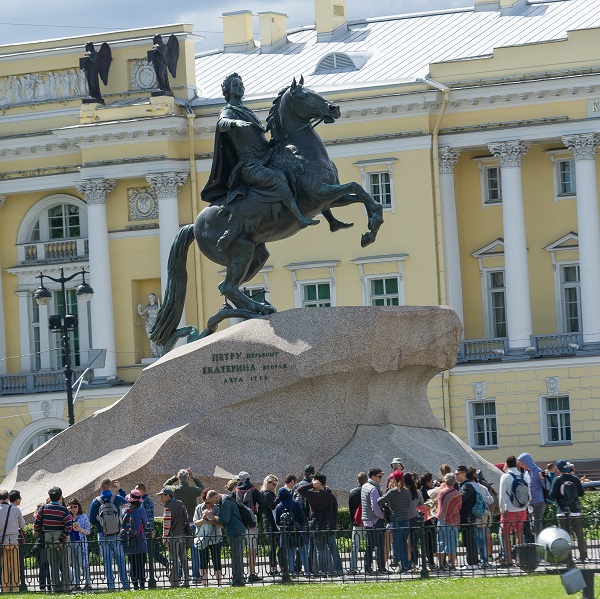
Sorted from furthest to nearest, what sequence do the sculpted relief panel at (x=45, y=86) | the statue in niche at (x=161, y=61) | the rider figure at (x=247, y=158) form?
the sculpted relief panel at (x=45, y=86) → the statue in niche at (x=161, y=61) → the rider figure at (x=247, y=158)

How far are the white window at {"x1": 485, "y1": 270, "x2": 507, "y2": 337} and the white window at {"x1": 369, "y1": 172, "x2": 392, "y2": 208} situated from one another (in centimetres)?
308

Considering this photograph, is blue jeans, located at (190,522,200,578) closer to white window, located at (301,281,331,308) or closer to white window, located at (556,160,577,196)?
white window, located at (556,160,577,196)

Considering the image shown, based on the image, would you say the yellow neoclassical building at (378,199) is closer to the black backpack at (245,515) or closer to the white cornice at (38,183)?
the white cornice at (38,183)

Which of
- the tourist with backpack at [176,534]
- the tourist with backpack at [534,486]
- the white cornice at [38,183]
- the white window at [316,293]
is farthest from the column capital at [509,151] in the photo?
the tourist with backpack at [176,534]

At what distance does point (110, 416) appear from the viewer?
1014 inches

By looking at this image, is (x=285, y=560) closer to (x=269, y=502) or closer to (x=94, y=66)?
(x=269, y=502)

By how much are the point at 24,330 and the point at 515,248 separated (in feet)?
46.1

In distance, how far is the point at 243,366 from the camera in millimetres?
25125

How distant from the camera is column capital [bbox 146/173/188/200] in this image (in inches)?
2259

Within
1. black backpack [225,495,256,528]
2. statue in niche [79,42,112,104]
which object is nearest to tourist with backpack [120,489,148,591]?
black backpack [225,495,256,528]

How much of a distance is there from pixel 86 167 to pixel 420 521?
1460 inches

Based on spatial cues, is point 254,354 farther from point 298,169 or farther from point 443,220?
point 443,220

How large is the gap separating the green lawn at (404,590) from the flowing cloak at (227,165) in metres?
6.04

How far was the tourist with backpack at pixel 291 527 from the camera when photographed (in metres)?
21.5
